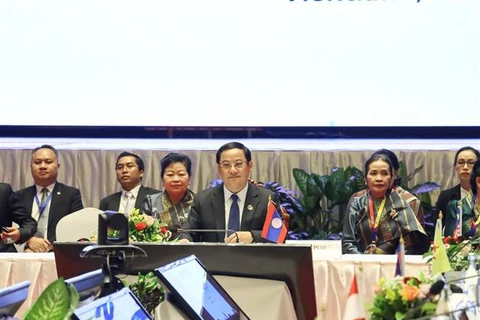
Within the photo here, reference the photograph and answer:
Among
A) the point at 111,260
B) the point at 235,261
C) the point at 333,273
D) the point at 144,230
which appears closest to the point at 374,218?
the point at 333,273

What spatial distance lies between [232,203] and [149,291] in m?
1.86

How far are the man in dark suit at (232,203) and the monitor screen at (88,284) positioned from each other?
7.64ft

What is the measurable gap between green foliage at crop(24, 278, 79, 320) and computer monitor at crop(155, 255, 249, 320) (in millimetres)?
843

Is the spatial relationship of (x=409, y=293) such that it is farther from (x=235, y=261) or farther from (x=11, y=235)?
(x=11, y=235)

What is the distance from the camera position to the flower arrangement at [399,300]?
1.89 m

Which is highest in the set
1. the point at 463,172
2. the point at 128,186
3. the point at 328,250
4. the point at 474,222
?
the point at 463,172

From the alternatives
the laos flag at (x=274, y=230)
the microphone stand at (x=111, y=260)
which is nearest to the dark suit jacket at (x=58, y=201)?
the laos flag at (x=274, y=230)

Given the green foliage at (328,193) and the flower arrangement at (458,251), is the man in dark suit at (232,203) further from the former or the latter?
the green foliage at (328,193)

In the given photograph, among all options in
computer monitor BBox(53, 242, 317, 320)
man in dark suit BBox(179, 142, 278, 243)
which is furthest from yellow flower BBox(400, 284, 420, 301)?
man in dark suit BBox(179, 142, 278, 243)

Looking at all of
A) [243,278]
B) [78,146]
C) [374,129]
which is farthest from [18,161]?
[243,278]

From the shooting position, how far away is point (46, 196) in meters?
6.19

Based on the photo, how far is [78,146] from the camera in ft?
23.6

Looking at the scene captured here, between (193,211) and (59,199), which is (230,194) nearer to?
(193,211)
